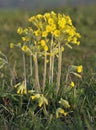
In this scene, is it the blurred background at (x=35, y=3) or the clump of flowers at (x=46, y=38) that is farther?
the blurred background at (x=35, y=3)

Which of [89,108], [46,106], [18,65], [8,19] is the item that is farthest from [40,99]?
[8,19]

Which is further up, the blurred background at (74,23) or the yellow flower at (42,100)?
the blurred background at (74,23)

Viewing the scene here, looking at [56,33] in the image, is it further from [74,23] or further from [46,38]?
[74,23]

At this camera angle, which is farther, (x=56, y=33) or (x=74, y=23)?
(x=74, y=23)

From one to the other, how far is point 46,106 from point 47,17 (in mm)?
701

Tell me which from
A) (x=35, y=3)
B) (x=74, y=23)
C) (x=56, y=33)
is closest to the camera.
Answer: (x=56, y=33)

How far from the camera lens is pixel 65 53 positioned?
9117 millimetres

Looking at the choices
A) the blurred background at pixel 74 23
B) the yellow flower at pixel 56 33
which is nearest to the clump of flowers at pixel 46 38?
the yellow flower at pixel 56 33

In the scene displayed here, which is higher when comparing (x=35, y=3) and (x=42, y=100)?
(x=35, y=3)

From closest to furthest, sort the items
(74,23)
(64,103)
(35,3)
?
1. (64,103)
2. (74,23)
3. (35,3)

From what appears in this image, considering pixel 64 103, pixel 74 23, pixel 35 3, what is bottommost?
pixel 64 103

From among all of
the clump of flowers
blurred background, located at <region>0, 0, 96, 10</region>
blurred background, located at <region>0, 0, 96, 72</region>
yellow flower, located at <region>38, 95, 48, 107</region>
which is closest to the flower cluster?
the clump of flowers

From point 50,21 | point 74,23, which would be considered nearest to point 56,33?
point 50,21

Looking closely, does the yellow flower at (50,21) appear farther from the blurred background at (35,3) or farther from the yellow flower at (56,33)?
the blurred background at (35,3)
